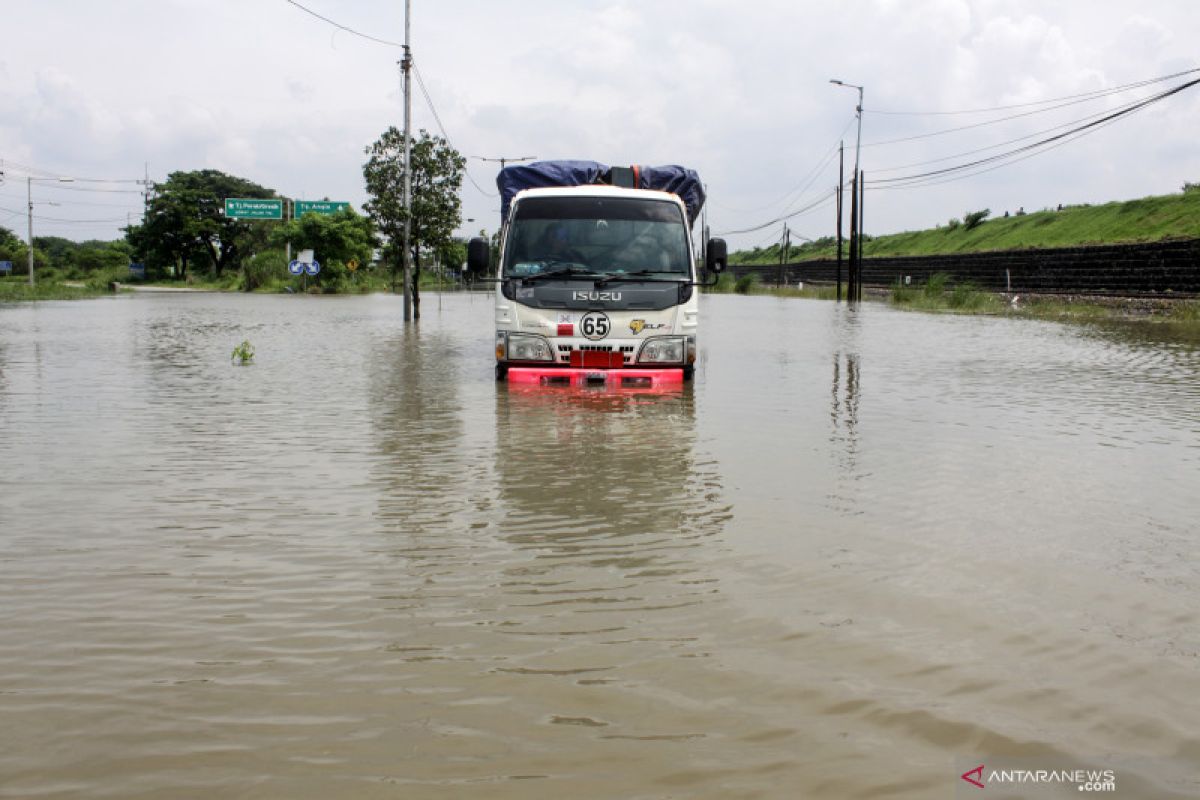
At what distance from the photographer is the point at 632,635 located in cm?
363

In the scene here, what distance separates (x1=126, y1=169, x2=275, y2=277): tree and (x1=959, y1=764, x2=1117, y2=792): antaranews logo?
287 feet

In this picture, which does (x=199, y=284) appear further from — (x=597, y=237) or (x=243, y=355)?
(x=597, y=237)

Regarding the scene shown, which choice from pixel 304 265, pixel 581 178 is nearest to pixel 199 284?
pixel 304 265

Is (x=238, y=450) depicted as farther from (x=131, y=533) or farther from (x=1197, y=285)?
(x=1197, y=285)

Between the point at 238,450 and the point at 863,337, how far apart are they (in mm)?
16614

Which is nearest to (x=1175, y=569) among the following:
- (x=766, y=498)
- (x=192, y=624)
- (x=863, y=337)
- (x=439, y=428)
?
(x=766, y=498)

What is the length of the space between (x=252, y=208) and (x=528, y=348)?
74.2 meters

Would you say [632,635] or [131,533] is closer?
[632,635]

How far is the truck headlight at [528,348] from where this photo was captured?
10438 millimetres

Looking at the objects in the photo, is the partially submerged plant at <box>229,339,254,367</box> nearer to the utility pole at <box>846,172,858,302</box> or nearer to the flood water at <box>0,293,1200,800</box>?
the flood water at <box>0,293,1200,800</box>

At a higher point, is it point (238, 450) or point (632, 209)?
point (632, 209)

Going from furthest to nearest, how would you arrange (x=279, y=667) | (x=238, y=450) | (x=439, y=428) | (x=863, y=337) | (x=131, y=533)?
(x=863, y=337)
(x=439, y=428)
(x=238, y=450)
(x=131, y=533)
(x=279, y=667)

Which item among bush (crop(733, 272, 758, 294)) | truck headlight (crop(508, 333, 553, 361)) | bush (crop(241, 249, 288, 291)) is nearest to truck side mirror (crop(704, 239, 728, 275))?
truck headlight (crop(508, 333, 553, 361))

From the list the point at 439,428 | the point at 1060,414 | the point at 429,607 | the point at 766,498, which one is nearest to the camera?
the point at 429,607
